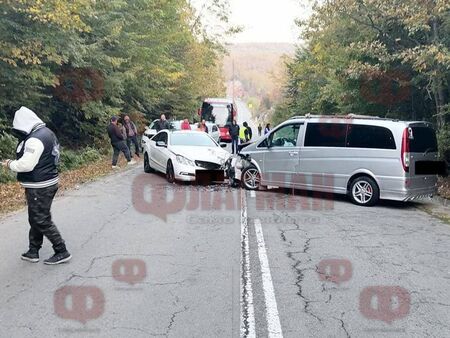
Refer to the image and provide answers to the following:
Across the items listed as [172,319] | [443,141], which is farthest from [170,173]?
[172,319]

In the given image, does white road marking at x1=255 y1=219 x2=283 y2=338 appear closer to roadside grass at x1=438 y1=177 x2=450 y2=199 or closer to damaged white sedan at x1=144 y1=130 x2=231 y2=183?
damaged white sedan at x1=144 y1=130 x2=231 y2=183

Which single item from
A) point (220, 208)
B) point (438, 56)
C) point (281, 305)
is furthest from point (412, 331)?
point (438, 56)

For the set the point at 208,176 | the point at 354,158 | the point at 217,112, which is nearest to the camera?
the point at 354,158

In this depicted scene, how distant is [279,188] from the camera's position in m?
13.2

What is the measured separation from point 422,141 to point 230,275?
675cm

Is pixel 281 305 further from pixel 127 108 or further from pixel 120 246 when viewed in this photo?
pixel 127 108

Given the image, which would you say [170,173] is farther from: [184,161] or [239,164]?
[239,164]

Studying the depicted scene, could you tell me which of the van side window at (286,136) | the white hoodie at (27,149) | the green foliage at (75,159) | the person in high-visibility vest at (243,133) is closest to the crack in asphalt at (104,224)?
the white hoodie at (27,149)
